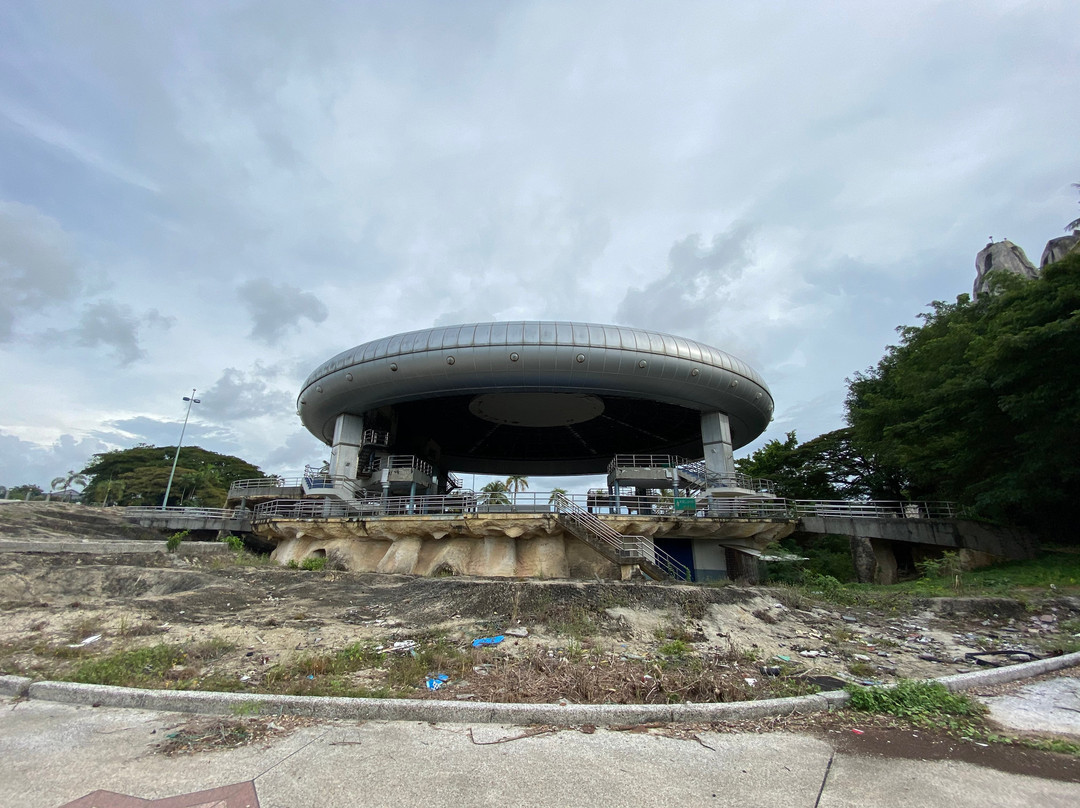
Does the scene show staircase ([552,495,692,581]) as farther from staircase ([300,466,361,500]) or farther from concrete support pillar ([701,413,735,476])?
staircase ([300,466,361,500])

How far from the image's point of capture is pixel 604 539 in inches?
734

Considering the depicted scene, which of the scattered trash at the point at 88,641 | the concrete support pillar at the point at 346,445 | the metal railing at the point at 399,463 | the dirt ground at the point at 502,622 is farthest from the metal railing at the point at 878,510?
the scattered trash at the point at 88,641

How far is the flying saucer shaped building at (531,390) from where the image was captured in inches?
963

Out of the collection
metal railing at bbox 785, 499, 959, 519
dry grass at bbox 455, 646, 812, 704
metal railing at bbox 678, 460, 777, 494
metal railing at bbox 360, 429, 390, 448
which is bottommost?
dry grass at bbox 455, 646, 812, 704

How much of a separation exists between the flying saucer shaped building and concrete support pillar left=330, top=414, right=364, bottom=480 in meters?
→ 0.06

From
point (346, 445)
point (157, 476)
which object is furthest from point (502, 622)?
point (157, 476)

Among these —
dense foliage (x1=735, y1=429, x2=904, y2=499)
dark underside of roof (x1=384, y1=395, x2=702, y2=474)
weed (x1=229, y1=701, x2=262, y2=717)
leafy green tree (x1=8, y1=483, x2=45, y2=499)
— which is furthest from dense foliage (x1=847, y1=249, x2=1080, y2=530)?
leafy green tree (x1=8, y1=483, x2=45, y2=499)

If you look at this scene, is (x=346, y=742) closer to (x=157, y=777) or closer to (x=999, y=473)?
(x=157, y=777)

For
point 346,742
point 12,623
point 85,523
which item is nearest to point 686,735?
point 346,742

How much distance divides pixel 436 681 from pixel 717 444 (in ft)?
80.7

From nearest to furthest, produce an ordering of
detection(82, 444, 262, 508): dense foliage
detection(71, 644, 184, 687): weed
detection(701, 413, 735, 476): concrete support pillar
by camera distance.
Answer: detection(71, 644, 184, 687): weed, detection(701, 413, 735, 476): concrete support pillar, detection(82, 444, 262, 508): dense foliage

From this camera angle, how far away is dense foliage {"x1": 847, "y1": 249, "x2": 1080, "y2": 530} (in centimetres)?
1582

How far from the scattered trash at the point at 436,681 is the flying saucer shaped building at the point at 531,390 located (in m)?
18.6

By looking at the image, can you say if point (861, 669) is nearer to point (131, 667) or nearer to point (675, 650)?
point (675, 650)
